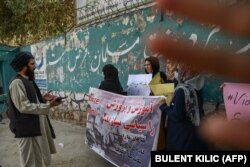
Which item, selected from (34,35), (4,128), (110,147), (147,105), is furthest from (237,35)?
(34,35)

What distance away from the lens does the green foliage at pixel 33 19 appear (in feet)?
38.3

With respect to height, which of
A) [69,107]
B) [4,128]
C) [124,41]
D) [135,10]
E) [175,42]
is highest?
[135,10]

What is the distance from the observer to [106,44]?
696 centimetres

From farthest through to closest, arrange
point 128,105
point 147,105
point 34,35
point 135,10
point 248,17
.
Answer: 1. point 34,35
2. point 135,10
3. point 128,105
4. point 147,105
5. point 248,17

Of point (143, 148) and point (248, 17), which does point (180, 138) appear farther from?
point (248, 17)

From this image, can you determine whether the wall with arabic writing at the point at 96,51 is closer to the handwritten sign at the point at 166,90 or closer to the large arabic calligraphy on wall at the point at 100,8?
the large arabic calligraphy on wall at the point at 100,8

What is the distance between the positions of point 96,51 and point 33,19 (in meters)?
6.19

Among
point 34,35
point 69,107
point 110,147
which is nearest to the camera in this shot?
point 110,147

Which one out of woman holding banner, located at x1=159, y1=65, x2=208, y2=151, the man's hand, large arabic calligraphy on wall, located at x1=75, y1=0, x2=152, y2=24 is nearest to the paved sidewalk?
woman holding banner, located at x1=159, y1=65, x2=208, y2=151

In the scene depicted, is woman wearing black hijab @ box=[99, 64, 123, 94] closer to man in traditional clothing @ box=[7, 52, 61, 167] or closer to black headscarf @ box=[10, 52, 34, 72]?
man in traditional clothing @ box=[7, 52, 61, 167]

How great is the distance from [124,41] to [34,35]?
8052 mm

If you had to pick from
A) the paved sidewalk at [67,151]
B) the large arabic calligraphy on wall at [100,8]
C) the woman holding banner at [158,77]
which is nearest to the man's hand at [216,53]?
the woman holding banner at [158,77]

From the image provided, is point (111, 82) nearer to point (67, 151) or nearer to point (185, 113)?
point (67, 151)

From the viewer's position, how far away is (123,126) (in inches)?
154
